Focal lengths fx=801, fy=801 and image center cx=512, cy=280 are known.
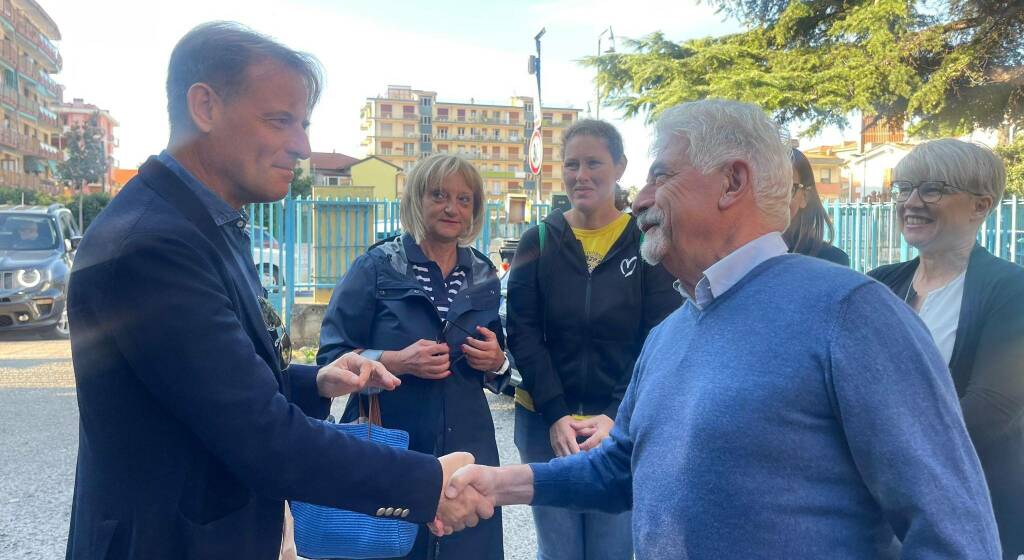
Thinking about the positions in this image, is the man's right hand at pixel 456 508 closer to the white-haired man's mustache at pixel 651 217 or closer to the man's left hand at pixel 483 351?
the man's left hand at pixel 483 351

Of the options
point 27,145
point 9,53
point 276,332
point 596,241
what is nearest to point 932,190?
point 596,241

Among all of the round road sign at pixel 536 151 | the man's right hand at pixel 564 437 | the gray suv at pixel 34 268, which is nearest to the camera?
the man's right hand at pixel 564 437

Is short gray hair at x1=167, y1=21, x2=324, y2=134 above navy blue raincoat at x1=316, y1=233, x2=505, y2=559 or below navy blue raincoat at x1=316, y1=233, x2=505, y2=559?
above

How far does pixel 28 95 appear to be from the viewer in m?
63.0

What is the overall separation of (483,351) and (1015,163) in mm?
21426

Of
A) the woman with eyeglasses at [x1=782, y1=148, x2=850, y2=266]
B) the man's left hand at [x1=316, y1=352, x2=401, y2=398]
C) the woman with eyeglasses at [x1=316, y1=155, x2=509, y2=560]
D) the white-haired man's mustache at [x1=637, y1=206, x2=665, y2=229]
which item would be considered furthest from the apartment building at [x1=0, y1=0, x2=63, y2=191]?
the white-haired man's mustache at [x1=637, y1=206, x2=665, y2=229]

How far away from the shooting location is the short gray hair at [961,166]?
2.66 meters

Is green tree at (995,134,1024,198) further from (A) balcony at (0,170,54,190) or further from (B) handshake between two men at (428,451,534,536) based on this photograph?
(A) balcony at (0,170,54,190)

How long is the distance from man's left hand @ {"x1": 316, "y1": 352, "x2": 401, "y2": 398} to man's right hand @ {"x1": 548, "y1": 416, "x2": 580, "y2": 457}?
74 centimetres

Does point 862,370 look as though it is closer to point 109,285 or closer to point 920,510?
point 920,510

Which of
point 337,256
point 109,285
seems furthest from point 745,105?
point 337,256

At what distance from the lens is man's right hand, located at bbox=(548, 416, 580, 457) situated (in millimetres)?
2922

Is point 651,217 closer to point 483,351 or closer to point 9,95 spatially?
point 483,351

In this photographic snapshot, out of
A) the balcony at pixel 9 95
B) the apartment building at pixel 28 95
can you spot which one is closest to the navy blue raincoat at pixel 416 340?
the apartment building at pixel 28 95
